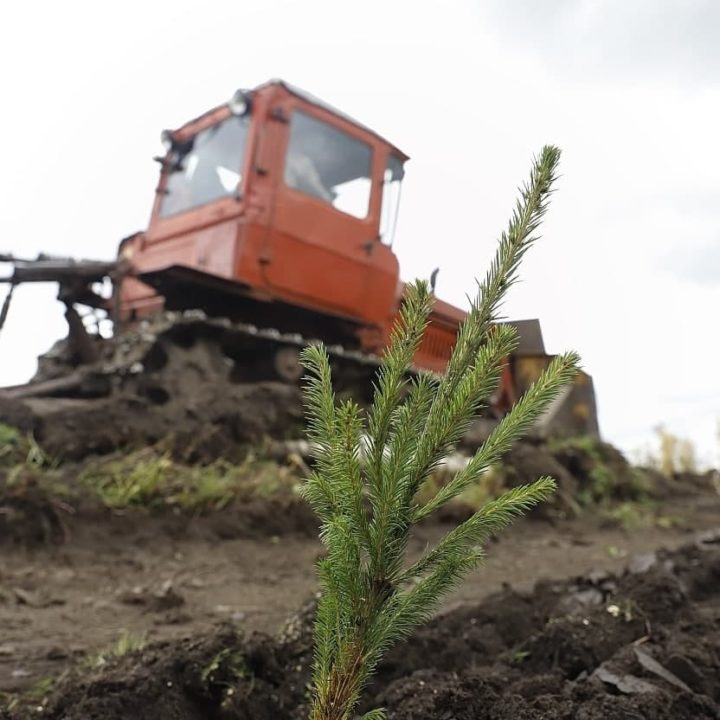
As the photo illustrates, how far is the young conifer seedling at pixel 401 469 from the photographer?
1.05 metres

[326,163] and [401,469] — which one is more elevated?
[326,163]

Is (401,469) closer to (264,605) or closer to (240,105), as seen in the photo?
(264,605)

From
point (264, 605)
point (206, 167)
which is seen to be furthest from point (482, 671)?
point (206, 167)

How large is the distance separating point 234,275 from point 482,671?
442 centimetres

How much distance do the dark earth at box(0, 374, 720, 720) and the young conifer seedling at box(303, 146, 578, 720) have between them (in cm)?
68

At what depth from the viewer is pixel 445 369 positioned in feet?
3.77

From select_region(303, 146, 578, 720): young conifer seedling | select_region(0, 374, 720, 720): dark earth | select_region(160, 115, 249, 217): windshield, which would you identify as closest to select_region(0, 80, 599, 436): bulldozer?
select_region(160, 115, 249, 217): windshield

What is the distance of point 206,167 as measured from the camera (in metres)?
6.87

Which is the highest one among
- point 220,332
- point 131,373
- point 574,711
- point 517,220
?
point 220,332

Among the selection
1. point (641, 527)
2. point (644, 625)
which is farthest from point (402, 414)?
point (641, 527)

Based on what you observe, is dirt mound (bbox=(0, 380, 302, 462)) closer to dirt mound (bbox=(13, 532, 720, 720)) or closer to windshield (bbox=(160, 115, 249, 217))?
windshield (bbox=(160, 115, 249, 217))

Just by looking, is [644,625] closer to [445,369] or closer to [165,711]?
[165,711]

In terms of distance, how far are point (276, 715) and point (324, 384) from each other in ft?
4.13

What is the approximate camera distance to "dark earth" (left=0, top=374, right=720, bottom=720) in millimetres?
1848
